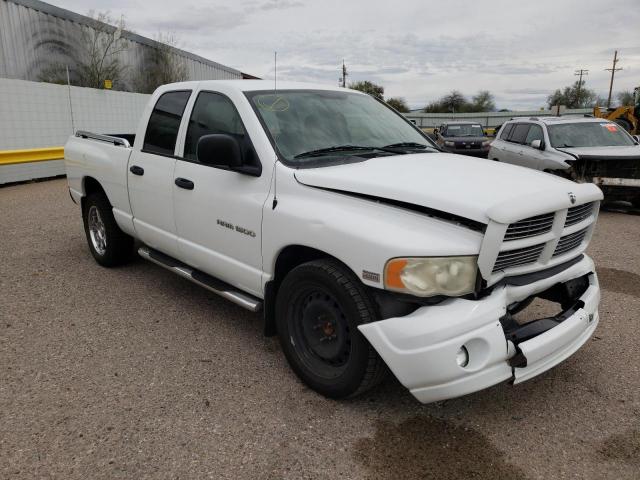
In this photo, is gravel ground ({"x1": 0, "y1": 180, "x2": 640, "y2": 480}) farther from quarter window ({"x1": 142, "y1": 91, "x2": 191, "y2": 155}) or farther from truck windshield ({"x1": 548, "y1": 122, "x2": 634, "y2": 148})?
truck windshield ({"x1": 548, "y1": 122, "x2": 634, "y2": 148})

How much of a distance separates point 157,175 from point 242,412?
2259mm

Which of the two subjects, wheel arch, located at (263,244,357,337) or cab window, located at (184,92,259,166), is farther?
cab window, located at (184,92,259,166)

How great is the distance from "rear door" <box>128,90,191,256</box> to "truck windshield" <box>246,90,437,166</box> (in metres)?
0.97

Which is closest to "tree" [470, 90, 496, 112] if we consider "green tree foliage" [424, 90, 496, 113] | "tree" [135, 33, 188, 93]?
"green tree foliage" [424, 90, 496, 113]

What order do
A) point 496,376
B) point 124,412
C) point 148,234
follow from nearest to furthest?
1. point 496,376
2. point 124,412
3. point 148,234

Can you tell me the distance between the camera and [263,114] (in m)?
3.67

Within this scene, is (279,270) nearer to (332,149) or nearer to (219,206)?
(219,206)

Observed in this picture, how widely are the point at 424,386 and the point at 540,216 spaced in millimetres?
1134

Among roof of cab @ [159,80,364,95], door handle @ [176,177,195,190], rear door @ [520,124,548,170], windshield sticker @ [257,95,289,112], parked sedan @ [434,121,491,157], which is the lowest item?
parked sedan @ [434,121,491,157]

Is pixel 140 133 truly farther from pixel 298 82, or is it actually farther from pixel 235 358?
pixel 235 358

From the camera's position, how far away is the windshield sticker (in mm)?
3751

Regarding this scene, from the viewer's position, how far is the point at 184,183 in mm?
4078

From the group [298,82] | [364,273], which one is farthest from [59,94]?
[364,273]

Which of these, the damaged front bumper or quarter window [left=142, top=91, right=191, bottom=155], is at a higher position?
quarter window [left=142, top=91, right=191, bottom=155]
